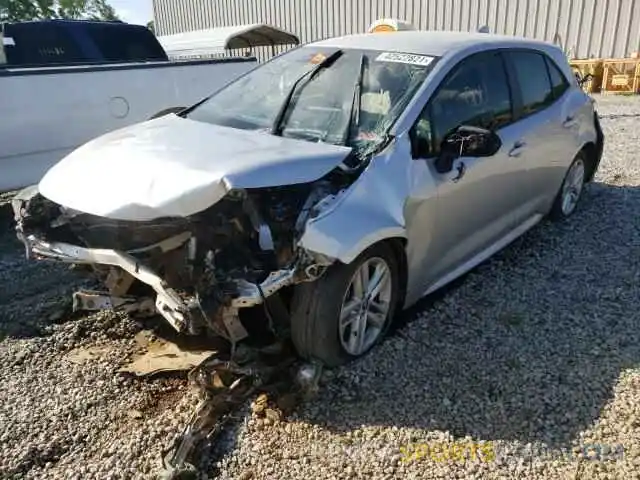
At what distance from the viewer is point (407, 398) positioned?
2.95 meters

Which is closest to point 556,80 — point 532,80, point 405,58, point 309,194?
point 532,80

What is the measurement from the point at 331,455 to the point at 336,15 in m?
17.9

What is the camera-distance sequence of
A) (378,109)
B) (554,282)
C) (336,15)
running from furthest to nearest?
(336,15)
(554,282)
(378,109)

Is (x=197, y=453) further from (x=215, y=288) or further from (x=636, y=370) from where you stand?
(x=636, y=370)

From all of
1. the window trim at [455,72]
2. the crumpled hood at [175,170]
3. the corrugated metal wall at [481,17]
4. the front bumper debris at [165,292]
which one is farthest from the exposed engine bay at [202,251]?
the corrugated metal wall at [481,17]

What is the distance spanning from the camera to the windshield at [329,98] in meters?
3.35

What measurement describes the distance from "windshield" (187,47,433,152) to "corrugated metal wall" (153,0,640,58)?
33.0 feet

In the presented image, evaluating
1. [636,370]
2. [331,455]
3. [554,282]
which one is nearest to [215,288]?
[331,455]

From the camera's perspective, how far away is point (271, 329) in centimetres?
303

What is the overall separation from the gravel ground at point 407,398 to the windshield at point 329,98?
126 centimetres

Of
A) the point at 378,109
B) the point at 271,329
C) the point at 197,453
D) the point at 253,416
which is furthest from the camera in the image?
the point at 378,109

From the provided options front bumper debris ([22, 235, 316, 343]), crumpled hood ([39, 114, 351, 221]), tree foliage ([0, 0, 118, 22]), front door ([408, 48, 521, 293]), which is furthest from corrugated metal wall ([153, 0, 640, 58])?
front bumper debris ([22, 235, 316, 343])

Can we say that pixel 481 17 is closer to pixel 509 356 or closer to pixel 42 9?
pixel 509 356

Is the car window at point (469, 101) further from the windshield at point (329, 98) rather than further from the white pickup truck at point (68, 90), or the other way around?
the white pickup truck at point (68, 90)
